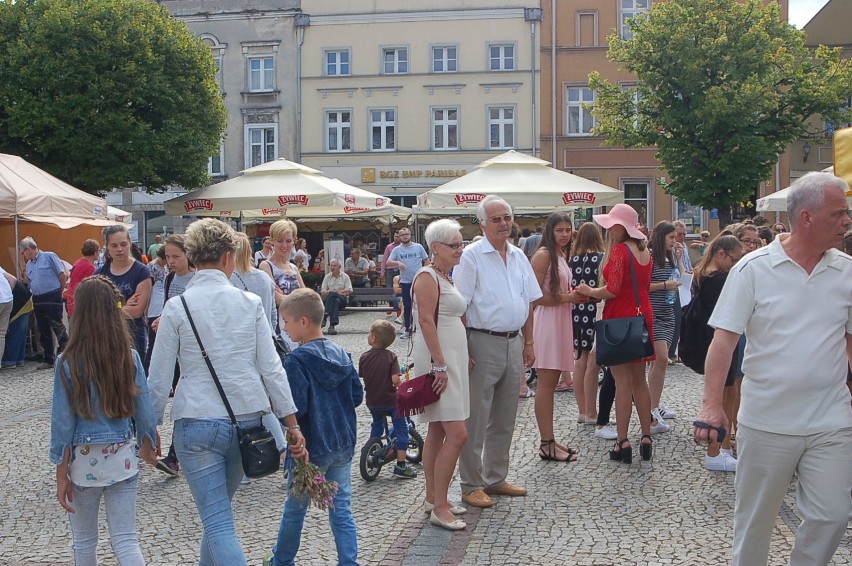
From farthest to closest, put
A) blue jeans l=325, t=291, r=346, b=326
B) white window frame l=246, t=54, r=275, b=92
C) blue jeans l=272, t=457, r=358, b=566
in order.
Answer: white window frame l=246, t=54, r=275, b=92 < blue jeans l=325, t=291, r=346, b=326 < blue jeans l=272, t=457, r=358, b=566

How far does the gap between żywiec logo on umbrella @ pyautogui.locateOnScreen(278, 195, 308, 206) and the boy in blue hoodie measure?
536 inches

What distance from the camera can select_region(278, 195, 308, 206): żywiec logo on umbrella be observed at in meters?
18.2

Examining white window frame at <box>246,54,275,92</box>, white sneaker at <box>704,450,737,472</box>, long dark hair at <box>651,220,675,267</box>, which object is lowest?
white sneaker at <box>704,450,737,472</box>

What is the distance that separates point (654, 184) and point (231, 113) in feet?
54.7

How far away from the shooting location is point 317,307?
471cm

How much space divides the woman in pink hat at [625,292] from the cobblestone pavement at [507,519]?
16.3 inches

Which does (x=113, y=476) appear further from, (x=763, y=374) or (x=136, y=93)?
(x=136, y=93)

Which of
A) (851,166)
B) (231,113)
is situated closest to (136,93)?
(231,113)

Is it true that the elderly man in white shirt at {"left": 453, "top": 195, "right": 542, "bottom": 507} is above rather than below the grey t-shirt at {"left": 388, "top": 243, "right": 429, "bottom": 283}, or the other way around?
below

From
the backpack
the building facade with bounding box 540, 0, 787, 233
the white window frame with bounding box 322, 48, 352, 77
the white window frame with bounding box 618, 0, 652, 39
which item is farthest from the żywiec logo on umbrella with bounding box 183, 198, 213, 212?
the white window frame with bounding box 618, 0, 652, 39

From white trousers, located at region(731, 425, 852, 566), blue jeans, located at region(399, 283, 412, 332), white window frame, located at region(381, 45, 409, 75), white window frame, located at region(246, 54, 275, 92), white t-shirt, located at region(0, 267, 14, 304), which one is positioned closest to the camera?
white trousers, located at region(731, 425, 852, 566)

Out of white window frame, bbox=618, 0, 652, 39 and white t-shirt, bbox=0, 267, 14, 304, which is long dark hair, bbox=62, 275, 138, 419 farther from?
white window frame, bbox=618, 0, 652, 39

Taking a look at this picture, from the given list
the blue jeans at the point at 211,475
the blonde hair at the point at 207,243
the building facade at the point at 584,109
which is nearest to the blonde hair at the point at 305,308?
the blonde hair at the point at 207,243

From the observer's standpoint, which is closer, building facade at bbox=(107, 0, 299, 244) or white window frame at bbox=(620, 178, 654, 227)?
white window frame at bbox=(620, 178, 654, 227)
